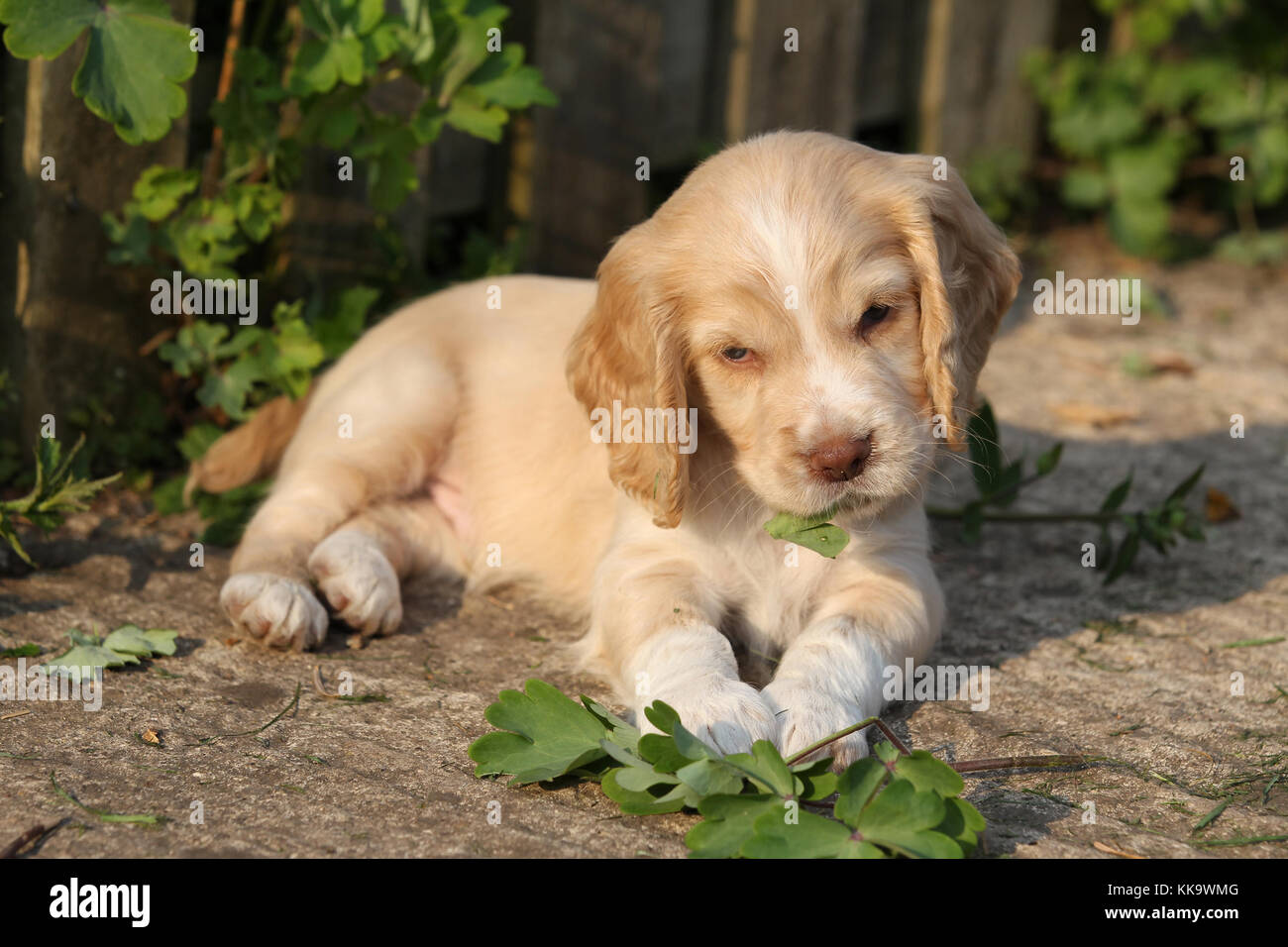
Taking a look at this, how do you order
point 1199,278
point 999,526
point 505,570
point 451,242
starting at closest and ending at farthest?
point 505,570 < point 999,526 < point 451,242 < point 1199,278

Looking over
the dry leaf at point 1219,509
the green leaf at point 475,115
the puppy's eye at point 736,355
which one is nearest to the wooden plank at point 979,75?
the dry leaf at point 1219,509

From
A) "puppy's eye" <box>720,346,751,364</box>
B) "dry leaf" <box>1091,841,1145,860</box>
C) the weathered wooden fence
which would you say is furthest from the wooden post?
"dry leaf" <box>1091,841,1145,860</box>

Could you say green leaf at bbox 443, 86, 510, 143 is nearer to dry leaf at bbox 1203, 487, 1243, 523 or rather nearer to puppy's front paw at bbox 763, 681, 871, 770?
puppy's front paw at bbox 763, 681, 871, 770

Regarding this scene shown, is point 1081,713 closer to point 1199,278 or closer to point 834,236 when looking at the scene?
point 834,236

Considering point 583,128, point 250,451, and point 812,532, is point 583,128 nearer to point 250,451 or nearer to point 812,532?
point 250,451

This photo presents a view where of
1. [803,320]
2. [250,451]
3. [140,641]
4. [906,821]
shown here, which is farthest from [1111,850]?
[250,451]

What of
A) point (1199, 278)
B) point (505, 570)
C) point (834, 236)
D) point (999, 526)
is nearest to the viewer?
point (834, 236)

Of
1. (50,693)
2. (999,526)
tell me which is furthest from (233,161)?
(999,526)
